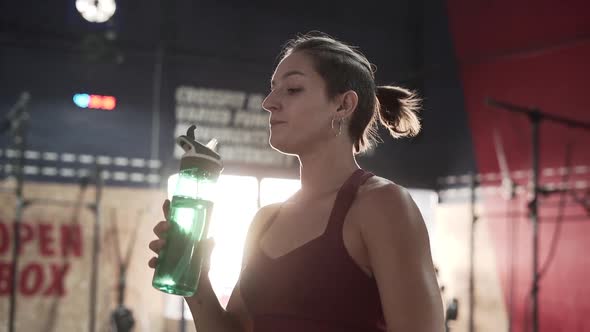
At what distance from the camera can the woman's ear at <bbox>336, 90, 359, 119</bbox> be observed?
50.8 inches

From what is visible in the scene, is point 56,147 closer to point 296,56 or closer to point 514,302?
point 514,302

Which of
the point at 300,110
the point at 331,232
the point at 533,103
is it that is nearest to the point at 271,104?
the point at 300,110

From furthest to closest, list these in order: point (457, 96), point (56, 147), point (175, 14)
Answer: point (457, 96) → point (175, 14) → point (56, 147)

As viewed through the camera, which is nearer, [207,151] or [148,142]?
[207,151]

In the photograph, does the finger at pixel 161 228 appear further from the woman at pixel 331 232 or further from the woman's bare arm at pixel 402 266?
the woman's bare arm at pixel 402 266

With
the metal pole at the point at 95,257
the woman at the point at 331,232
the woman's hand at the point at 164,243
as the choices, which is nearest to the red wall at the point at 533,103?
the metal pole at the point at 95,257

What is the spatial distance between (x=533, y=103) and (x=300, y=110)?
16.3 ft

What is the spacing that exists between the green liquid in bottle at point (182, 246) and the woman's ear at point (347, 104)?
296mm

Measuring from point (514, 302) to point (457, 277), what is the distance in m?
0.70

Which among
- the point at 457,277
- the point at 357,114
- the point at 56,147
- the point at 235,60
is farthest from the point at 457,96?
the point at 357,114

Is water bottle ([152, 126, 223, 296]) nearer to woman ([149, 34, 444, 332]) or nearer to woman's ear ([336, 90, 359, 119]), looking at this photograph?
woman ([149, 34, 444, 332])

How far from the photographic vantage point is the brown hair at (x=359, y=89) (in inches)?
51.0

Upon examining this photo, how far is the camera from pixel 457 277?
21.0ft

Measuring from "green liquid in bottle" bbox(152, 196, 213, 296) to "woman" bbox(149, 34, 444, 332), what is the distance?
23mm
